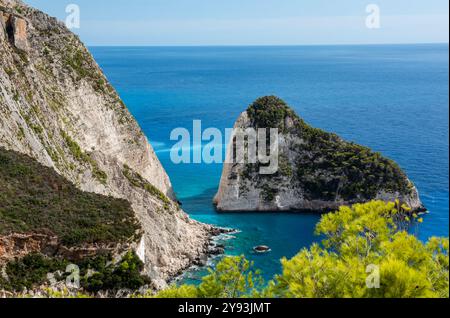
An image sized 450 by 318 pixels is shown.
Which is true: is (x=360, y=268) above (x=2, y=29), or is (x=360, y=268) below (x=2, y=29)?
below

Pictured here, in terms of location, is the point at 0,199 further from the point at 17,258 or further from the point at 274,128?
the point at 274,128

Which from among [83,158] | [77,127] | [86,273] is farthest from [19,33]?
[86,273]

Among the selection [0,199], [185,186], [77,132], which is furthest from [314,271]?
[185,186]

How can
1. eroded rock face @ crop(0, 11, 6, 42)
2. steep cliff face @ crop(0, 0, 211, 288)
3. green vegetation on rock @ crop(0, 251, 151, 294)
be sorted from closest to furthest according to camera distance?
green vegetation on rock @ crop(0, 251, 151, 294), steep cliff face @ crop(0, 0, 211, 288), eroded rock face @ crop(0, 11, 6, 42)

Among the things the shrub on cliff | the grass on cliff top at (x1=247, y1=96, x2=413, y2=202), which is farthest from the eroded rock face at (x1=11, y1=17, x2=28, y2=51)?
the shrub on cliff

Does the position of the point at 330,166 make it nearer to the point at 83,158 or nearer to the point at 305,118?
the point at 83,158

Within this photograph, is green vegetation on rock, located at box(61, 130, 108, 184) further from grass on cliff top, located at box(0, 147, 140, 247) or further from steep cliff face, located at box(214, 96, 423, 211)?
steep cliff face, located at box(214, 96, 423, 211)

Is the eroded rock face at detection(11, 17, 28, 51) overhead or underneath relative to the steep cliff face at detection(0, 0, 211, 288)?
overhead
